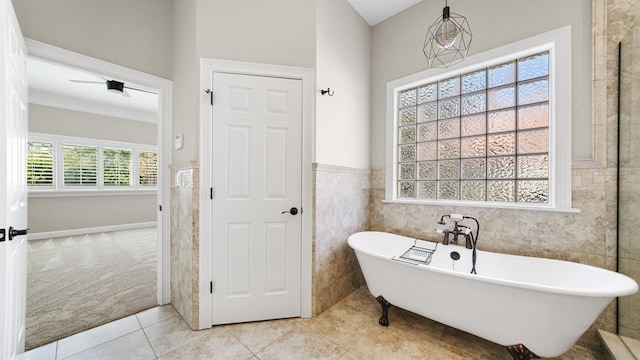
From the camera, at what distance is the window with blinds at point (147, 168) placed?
19.7 ft

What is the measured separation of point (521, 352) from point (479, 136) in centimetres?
172

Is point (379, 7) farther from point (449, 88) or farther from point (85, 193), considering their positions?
point (85, 193)

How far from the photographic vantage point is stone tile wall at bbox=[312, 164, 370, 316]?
2123 millimetres

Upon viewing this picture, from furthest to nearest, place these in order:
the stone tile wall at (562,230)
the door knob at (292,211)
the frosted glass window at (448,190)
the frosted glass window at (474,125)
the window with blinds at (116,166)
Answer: the window with blinds at (116,166) < the frosted glass window at (448,190) < the frosted glass window at (474,125) < the door knob at (292,211) < the stone tile wall at (562,230)

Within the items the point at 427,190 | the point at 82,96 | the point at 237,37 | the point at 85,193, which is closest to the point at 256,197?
the point at 237,37

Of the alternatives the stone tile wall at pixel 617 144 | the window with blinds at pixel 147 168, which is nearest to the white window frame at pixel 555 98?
the stone tile wall at pixel 617 144

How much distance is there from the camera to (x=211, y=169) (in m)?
1.95

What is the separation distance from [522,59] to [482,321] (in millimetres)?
2157

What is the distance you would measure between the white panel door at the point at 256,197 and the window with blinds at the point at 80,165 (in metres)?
5.32

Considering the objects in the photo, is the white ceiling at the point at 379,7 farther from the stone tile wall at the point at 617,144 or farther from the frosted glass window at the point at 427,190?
the frosted glass window at the point at 427,190

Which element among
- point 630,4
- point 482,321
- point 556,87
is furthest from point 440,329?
point 630,4

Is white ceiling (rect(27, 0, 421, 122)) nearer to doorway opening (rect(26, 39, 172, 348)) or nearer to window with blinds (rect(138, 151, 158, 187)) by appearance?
doorway opening (rect(26, 39, 172, 348))

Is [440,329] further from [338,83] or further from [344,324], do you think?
[338,83]

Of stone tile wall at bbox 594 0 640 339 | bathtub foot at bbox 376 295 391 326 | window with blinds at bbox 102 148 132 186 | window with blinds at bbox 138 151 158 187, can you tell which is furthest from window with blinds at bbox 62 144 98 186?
stone tile wall at bbox 594 0 640 339
